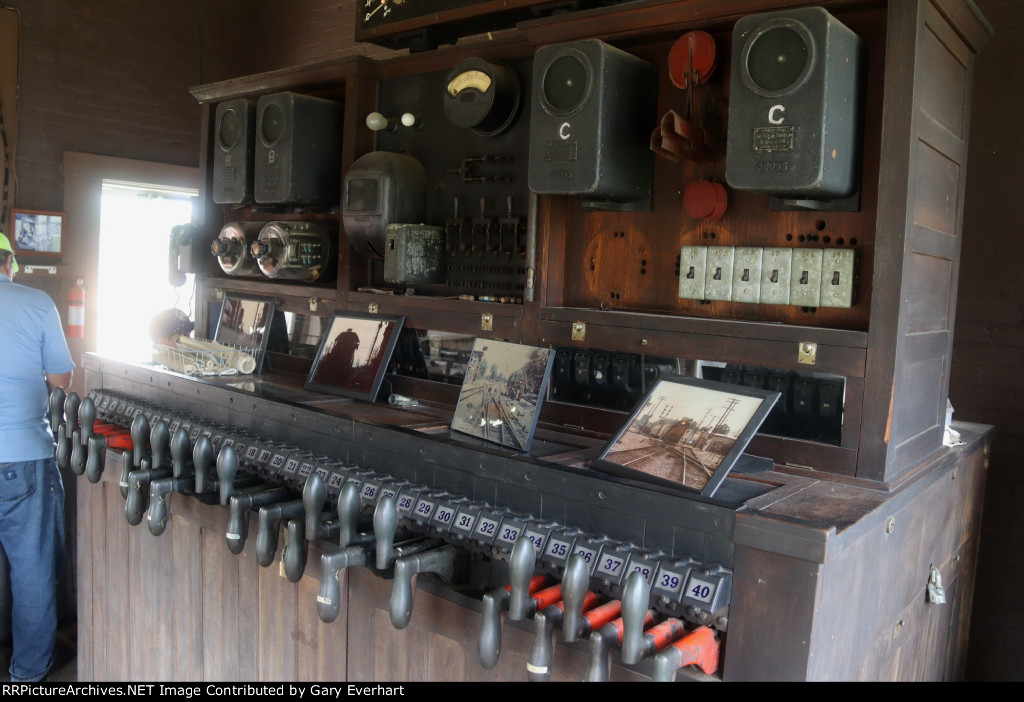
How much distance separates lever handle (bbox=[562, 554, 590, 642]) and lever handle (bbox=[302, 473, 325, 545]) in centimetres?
83

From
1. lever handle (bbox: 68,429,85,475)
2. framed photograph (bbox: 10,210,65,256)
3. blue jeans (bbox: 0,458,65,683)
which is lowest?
blue jeans (bbox: 0,458,65,683)

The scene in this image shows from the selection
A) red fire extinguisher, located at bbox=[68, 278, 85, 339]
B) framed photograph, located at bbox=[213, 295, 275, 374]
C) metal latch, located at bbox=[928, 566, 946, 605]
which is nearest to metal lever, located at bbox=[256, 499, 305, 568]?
framed photograph, located at bbox=[213, 295, 275, 374]

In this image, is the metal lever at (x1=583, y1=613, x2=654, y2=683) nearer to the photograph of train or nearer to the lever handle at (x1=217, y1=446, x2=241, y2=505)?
the photograph of train

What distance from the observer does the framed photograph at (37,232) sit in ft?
16.4

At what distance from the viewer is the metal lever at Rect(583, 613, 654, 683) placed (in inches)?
64.5

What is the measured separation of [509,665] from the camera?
2.08m

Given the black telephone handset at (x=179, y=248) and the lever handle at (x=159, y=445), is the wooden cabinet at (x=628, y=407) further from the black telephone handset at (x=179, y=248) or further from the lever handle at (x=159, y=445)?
the black telephone handset at (x=179, y=248)

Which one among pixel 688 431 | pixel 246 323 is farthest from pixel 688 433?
pixel 246 323

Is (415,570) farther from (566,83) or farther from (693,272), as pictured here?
(566,83)

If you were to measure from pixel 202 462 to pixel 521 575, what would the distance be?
1.31m

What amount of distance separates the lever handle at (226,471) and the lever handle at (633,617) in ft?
4.60

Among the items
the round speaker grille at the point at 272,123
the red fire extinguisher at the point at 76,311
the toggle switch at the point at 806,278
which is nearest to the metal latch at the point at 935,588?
the toggle switch at the point at 806,278

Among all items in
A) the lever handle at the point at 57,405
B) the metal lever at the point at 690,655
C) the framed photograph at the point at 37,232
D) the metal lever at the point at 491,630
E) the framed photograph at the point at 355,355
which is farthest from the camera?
the framed photograph at the point at 37,232
